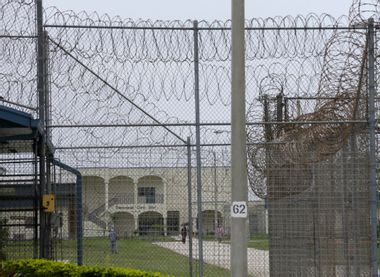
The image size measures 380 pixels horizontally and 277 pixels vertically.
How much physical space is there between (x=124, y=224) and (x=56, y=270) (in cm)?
159

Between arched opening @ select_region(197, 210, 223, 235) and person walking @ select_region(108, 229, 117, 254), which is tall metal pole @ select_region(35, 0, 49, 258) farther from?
arched opening @ select_region(197, 210, 223, 235)

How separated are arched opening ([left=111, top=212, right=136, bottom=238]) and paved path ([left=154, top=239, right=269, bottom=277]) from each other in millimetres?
443

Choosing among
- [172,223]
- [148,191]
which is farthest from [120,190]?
[172,223]

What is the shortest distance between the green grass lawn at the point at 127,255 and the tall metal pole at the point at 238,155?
2.97 metres

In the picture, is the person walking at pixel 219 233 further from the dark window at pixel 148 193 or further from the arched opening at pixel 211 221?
the dark window at pixel 148 193

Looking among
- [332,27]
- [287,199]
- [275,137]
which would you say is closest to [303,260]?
[287,199]

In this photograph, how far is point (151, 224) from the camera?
1106 cm

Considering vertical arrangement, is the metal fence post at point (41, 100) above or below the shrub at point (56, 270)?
above

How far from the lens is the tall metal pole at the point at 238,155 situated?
8.30 metres

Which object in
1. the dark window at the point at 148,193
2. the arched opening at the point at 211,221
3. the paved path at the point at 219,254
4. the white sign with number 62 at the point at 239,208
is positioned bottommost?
the paved path at the point at 219,254

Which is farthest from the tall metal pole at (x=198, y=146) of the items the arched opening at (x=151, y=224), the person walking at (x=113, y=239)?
the person walking at (x=113, y=239)

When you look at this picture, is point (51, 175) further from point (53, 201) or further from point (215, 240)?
point (215, 240)

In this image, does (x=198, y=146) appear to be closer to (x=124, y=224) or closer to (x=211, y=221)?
(x=124, y=224)

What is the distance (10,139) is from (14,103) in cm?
178
